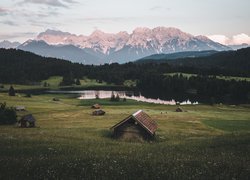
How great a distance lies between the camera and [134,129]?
184 ft

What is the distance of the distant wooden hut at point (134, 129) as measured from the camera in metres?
55.2

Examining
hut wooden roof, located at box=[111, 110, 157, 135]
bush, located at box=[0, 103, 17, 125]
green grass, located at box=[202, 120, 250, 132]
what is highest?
hut wooden roof, located at box=[111, 110, 157, 135]

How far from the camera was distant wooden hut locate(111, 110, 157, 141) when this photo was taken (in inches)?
2173

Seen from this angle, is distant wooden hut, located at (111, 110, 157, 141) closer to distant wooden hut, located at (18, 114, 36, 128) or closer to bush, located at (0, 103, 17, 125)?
distant wooden hut, located at (18, 114, 36, 128)

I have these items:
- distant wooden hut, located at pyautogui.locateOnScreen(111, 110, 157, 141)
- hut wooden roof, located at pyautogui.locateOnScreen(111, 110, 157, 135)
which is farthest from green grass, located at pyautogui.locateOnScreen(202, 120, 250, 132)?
distant wooden hut, located at pyautogui.locateOnScreen(111, 110, 157, 141)

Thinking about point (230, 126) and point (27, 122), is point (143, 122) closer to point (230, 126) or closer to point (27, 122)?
point (230, 126)

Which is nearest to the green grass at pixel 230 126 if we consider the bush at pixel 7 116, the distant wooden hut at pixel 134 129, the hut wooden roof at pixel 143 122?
the hut wooden roof at pixel 143 122

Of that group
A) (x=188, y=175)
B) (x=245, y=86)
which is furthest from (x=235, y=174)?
(x=245, y=86)

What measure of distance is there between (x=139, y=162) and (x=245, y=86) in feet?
630

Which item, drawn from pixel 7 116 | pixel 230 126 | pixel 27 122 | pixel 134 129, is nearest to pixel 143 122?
pixel 134 129

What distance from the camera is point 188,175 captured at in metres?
16.2

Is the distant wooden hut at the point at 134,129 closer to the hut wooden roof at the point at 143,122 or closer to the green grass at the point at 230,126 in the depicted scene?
the hut wooden roof at the point at 143,122

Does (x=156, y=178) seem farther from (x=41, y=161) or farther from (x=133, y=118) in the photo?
(x=133, y=118)

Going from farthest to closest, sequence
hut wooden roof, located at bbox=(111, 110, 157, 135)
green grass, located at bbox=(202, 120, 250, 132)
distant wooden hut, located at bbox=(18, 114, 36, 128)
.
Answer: distant wooden hut, located at bbox=(18, 114, 36, 128), green grass, located at bbox=(202, 120, 250, 132), hut wooden roof, located at bbox=(111, 110, 157, 135)
